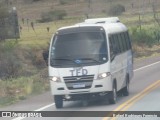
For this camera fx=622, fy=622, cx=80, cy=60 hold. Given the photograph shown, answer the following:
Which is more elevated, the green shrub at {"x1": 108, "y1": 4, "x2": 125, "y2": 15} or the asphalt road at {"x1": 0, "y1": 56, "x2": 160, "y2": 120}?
the asphalt road at {"x1": 0, "y1": 56, "x2": 160, "y2": 120}

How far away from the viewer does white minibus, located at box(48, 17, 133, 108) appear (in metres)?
18.7

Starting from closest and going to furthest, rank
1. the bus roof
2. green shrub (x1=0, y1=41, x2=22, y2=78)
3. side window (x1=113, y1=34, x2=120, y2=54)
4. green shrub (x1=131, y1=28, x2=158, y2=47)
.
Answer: the bus roof → side window (x1=113, y1=34, x2=120, y2=54) → green shrub (x1=0, y1=41, x2=22, y2=78) → green shrub (x1=131, y1=28, x2=158, y2=47)

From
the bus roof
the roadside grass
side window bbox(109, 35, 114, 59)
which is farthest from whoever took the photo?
the roadside grass

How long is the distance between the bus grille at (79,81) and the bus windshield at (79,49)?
0.44 m

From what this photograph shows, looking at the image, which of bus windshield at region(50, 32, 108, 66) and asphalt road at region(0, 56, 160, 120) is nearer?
asphalt road at region(0, 56, 160, 120)

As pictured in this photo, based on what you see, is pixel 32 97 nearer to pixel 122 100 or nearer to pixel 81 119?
pixel 122 100

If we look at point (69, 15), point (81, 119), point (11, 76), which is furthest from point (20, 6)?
point (81, 119)

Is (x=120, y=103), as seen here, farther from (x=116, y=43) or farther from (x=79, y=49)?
(x=116, y=43)

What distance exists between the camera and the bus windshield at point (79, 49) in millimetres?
18938

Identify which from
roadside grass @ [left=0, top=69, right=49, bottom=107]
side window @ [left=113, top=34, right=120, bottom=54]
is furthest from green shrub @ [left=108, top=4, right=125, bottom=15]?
side window @ [left=113, top=34, right=120, bottom=54]

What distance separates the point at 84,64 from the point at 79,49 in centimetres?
70

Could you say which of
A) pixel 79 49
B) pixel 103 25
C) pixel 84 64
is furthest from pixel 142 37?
pixel 84 64

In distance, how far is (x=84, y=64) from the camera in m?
18.7

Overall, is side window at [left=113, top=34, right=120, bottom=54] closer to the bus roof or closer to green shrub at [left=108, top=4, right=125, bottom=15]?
the bus roof
